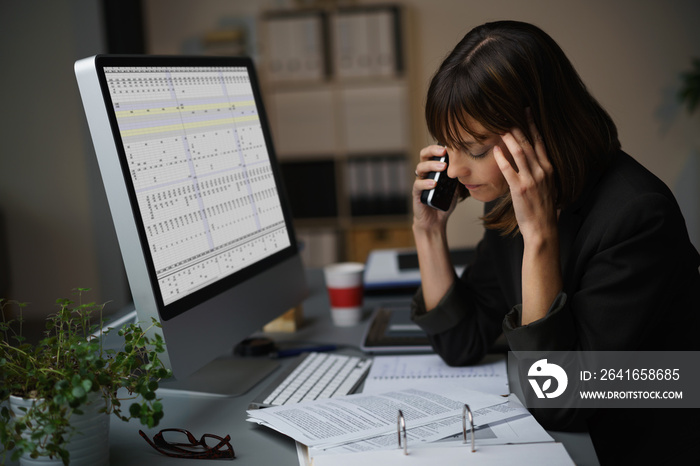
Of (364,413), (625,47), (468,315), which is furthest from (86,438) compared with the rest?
(625,47)

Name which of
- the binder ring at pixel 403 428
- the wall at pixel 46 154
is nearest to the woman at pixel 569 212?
the binder ring at pixel 403 428

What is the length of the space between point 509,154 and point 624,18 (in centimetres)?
335

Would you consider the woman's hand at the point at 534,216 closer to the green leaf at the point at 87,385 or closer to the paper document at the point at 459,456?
the paper document at the point at 459,456

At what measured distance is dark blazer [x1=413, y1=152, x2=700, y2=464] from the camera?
2.88ft

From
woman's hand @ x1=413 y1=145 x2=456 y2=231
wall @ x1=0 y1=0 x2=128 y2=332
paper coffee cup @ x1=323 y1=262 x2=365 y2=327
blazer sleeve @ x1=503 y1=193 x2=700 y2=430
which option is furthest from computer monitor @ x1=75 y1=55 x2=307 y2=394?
wall @ x1=0 y1=0 x2=128 y2=332

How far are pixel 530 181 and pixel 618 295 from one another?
193mm

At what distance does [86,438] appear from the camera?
73 cm

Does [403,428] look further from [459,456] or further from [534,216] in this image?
[534,216]

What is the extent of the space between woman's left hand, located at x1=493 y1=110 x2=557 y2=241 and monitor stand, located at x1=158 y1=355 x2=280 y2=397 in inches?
19.1

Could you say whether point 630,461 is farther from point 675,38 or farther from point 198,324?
point 675,38

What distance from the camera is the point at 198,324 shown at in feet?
3.20

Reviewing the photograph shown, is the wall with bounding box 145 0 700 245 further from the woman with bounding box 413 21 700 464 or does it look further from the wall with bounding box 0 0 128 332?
the woman with bounding box 413 21 700 464

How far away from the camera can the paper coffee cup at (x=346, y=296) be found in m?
1.39

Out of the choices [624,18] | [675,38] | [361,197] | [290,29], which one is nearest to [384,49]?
[290,29]
